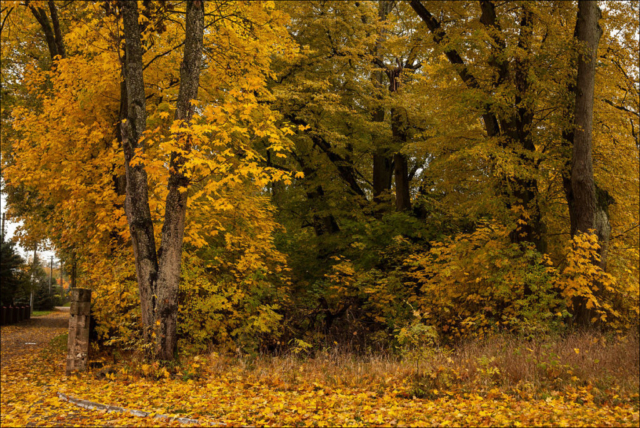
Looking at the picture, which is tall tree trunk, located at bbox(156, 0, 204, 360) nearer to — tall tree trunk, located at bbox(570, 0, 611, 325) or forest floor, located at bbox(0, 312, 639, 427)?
forest floor, located at bbox(0, 312, 639, 427)

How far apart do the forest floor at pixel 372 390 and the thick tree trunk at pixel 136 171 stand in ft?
5.63

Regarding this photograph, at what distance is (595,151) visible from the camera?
1199 cm

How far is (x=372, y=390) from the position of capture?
6797mm

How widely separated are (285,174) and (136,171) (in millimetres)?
2750

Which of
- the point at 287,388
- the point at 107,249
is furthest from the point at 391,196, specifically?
the point at 287,388

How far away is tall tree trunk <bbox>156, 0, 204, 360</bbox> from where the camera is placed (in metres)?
8.47

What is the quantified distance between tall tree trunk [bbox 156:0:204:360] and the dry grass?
39.0 inches

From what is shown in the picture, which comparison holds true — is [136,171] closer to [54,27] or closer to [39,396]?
[39,396]

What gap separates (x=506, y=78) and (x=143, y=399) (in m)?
9.84

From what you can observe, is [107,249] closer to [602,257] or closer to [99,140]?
[99,140]

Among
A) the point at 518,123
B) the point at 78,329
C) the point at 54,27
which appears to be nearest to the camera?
the point at 78,329

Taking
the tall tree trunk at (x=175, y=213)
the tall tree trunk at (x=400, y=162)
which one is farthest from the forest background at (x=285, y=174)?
the tall tree trunk at (x=400, y=162)

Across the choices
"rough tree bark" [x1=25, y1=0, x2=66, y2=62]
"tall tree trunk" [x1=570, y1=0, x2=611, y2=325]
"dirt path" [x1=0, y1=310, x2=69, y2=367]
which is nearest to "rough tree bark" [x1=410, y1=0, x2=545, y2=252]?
"tall tree trunk" [x1=570, y1=0, x2=611, y2=325]

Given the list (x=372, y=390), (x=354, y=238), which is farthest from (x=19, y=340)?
(x=372, y=390)
